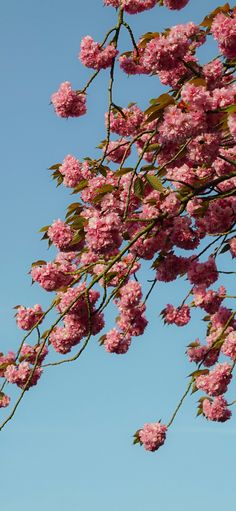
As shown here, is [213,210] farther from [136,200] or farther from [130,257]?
[130,257]

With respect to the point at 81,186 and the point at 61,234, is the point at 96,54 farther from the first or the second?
the point at 61,234

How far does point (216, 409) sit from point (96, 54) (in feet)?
12.3

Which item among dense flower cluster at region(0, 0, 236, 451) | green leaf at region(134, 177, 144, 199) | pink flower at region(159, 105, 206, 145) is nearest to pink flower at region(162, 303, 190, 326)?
dense flower cluster at region(0, 0, 236, 451)

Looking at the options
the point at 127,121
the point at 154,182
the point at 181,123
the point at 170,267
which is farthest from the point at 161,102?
the point at 127,121

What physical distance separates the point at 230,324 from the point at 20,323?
203 centimetres

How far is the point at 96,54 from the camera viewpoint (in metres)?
7.13

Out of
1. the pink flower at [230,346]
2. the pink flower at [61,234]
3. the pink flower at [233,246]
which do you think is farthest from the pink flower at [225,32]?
the pink flower at [230,346]

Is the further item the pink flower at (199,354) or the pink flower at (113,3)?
the pink flower at (199,354)

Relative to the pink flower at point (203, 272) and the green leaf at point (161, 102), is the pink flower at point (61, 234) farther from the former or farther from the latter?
the green leaf at point (161, 102)

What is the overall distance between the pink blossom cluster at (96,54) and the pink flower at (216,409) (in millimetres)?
3545

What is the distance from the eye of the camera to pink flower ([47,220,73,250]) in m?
6.79

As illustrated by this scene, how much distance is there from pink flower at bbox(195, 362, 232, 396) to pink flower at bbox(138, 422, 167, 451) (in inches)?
33.0

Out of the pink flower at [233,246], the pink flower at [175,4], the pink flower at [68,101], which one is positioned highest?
the pink flower at [175,4]

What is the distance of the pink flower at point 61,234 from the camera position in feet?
22.3
